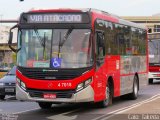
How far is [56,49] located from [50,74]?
74 cm

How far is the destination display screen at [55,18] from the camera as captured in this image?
1419 centimetres

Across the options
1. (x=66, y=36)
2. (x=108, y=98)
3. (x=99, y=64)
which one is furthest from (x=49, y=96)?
(x=108, y=98)

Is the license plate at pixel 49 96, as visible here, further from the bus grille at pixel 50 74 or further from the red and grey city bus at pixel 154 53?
the red and grey city bus at pixel 154 53

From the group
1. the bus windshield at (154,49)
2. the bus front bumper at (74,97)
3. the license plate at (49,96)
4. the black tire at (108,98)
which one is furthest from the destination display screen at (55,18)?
the bus windshield at (154,49)

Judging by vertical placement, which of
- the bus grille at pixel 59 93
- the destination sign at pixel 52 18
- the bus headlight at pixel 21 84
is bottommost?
the bus grille at pixel 59 93

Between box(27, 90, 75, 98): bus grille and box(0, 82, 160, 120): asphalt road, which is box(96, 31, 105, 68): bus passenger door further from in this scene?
box(0, 82, 160, 120): asphalt road

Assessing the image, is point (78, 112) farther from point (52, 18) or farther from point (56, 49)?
point (52, 18)

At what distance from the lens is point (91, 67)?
1398cm

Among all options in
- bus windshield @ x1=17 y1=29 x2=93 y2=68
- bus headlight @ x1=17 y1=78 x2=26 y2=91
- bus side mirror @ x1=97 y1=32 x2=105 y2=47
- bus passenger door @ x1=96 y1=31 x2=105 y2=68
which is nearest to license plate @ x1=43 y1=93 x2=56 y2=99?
bus headlight @ x1=17 y1=78 x2=26 y2=91

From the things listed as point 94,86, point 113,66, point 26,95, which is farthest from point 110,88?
point 26,95

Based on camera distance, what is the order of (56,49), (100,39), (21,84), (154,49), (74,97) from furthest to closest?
(154,49) < (100,39) < (21,84) < (56,49) < (74,97)

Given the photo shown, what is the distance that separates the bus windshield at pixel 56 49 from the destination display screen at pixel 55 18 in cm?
29

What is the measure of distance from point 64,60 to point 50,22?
1260 mm

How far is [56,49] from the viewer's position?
1397 centimetres
